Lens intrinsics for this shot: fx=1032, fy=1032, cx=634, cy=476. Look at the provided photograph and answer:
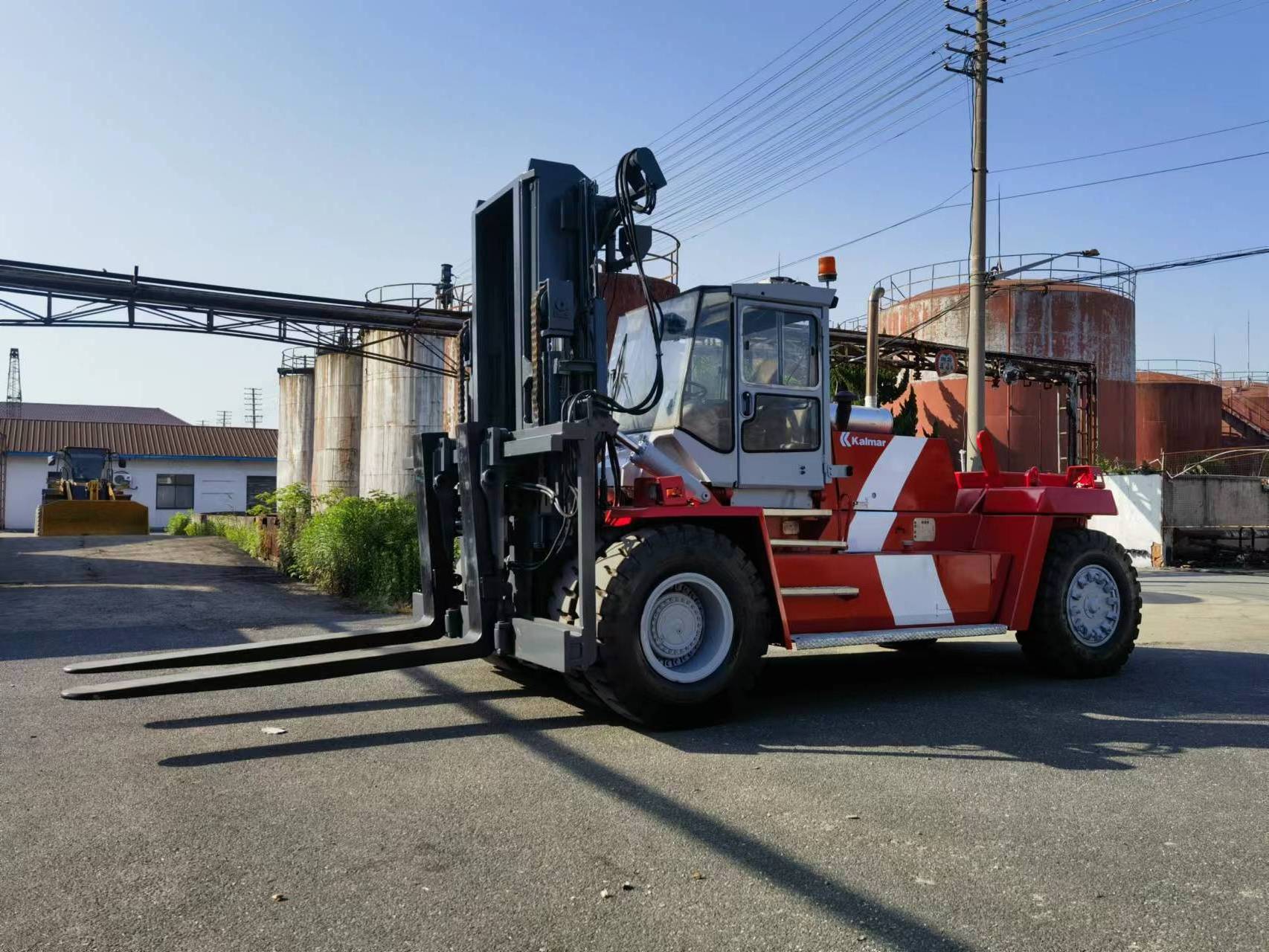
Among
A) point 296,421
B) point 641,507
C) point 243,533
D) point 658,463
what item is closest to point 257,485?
point 296,421

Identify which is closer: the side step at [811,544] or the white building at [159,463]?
the side step at [811,544]

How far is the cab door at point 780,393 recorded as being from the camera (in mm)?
7406

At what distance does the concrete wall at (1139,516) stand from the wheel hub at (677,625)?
19.3 metres

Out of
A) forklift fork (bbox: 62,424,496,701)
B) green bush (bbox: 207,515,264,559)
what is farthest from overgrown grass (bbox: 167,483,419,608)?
forklift fork (bbox: 62,424,496,701)

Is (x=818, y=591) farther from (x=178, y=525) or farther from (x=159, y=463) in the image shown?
(x=159, y=463)

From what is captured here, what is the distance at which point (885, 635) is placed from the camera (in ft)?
24.7

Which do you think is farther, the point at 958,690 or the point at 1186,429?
the point at 1186,429

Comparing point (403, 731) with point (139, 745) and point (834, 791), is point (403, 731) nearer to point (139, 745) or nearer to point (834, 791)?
point (139, 745)

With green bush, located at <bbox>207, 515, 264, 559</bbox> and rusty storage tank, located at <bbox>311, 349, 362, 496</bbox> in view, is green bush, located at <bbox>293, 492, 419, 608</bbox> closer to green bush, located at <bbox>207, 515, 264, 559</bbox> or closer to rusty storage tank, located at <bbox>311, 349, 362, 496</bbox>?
green bush, located at <bbox>207, 515, 264, 559</bbox>

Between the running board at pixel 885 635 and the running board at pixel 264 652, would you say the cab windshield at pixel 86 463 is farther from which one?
the running board at pixel 885 635

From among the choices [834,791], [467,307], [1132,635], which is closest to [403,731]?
[834,791]

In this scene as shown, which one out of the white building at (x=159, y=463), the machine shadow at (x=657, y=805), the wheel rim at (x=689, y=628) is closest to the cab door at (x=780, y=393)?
the wheel rim at (x=689, y=628)

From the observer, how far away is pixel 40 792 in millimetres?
5051

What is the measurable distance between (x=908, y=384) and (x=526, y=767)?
102ft
